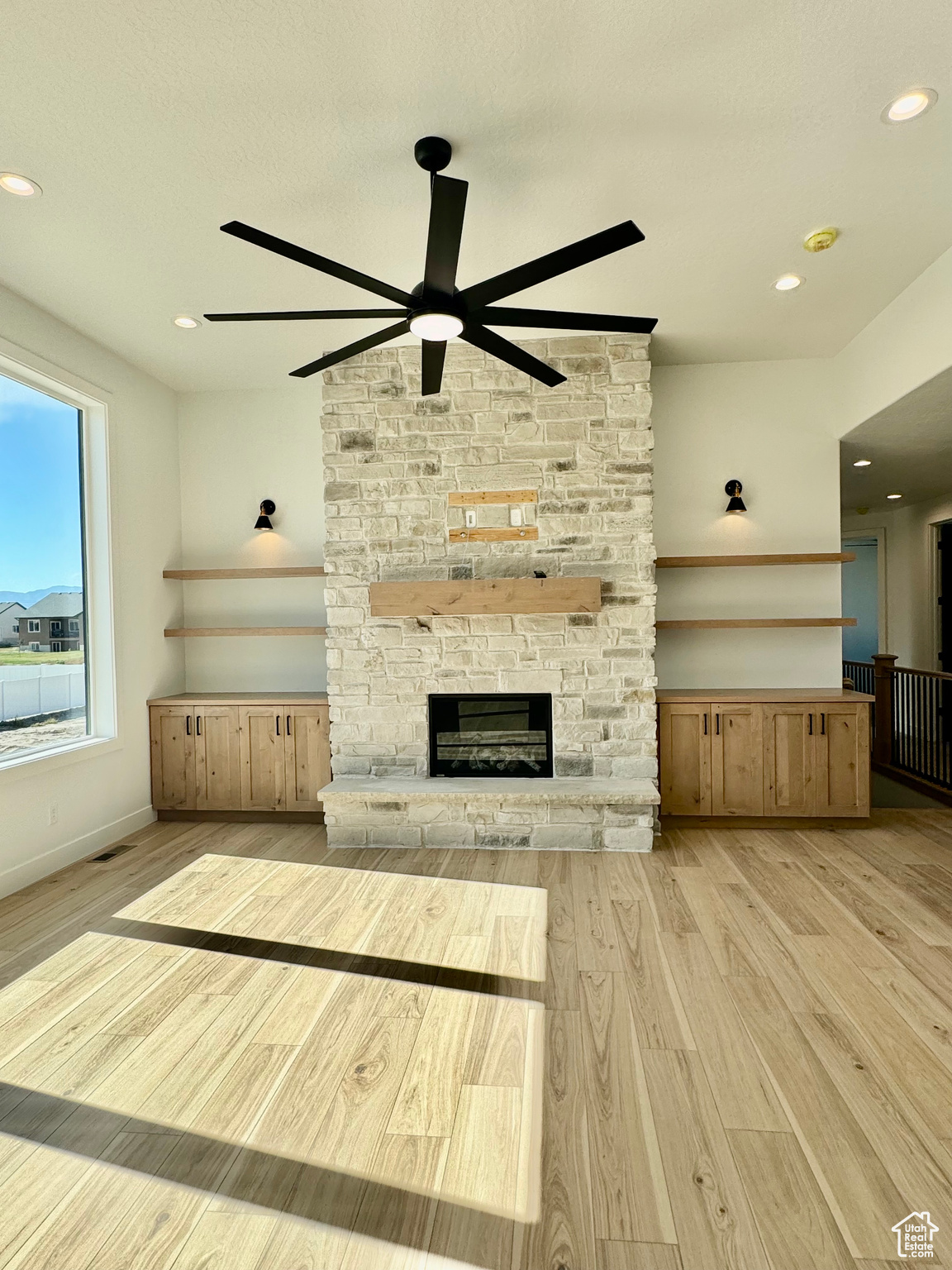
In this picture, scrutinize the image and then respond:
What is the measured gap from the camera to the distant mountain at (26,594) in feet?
12.8

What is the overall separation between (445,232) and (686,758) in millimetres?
3474

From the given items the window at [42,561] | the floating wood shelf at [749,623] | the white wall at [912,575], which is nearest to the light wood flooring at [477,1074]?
the window at [42,561]

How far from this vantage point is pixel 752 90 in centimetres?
241

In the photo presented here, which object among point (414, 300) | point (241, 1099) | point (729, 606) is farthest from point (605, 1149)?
point (729, 606)

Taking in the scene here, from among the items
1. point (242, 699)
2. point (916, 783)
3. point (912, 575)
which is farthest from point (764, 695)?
point (912, 575)

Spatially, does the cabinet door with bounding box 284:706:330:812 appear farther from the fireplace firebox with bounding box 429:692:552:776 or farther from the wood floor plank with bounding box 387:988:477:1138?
the wood floor plank with bounding box 387:988:477:1138

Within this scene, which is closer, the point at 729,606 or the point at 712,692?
the point at 712,692

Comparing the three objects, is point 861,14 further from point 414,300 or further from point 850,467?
point 850,467

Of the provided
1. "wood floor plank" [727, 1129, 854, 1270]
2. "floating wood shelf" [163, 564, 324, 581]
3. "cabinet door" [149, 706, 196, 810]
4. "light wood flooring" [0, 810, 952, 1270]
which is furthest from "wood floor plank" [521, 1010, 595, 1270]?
"floating wood shelf" [163, 564, 324, 581]

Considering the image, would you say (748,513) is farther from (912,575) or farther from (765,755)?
(912,575)

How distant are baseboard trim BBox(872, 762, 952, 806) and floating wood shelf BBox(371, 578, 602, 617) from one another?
10.5 ft

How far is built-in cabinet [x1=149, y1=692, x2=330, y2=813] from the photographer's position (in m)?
4.86

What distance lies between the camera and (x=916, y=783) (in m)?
5.72

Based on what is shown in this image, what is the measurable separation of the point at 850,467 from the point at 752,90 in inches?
174
